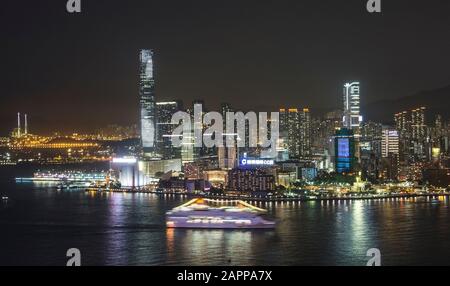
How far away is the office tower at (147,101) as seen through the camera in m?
27.3

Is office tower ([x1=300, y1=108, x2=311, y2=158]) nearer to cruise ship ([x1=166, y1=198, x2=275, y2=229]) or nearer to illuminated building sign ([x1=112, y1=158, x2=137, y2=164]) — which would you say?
illuminated building sign ([x1=112, y1=158, x2=137, y2=164])

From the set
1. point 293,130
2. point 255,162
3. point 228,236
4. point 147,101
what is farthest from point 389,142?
point 228,236

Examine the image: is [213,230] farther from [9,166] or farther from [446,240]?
[9,166]

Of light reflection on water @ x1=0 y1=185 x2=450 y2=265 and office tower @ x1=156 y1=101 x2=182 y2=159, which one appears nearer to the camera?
light reflection on water @ x1=0 y1=185 x2=450 y2=265

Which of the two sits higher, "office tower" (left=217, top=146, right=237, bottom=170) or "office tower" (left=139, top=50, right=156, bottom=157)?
"office tower" (left=139, top=50, right=156, bottom=157)

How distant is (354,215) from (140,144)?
18.1 metres

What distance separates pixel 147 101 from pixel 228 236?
19610 millimetres

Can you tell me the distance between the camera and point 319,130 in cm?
2655

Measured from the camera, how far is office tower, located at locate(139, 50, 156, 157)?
1077 inches

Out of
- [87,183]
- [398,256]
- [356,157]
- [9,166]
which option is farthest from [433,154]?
[9,166]

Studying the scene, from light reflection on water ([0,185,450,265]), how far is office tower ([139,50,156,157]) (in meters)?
14.4

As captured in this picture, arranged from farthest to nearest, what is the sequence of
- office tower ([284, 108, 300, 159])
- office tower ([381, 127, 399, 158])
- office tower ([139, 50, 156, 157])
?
office tower ([139, 50, 156, 157])
office tower ([284, 108, 300, 159])
office tower ([381, 127, 399, 158])

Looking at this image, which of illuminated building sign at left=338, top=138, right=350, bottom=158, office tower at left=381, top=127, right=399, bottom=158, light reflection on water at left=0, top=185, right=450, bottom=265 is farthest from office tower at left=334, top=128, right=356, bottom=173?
light reflection on water at left=0, top=185, right=450, bottom=265
